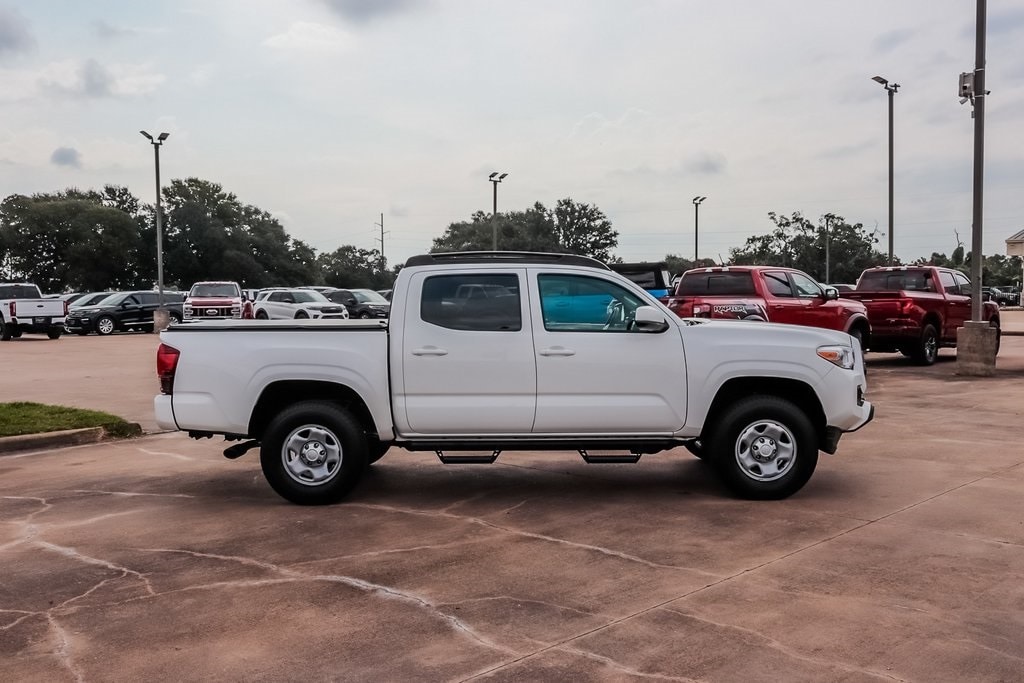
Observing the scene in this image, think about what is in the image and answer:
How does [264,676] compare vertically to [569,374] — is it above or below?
below

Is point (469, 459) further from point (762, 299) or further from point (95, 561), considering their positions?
point (762, 299)

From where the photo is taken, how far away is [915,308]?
17.2 metres

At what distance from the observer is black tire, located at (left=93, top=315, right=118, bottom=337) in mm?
33938

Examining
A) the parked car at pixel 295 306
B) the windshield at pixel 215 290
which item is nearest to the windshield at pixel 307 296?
the parked car at pixel 295 306

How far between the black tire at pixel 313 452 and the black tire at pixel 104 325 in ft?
98.5

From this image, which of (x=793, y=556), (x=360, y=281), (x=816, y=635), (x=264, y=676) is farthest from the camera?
(x=360, y=281)

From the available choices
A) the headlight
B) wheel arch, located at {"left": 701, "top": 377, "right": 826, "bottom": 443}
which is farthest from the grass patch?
the headlight

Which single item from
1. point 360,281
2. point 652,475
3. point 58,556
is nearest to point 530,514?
point 652,475

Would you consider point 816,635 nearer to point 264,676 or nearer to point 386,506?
point 264,676

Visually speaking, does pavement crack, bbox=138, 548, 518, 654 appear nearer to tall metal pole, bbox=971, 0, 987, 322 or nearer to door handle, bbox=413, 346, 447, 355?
door handle, bbox=413, 346, 447, 355

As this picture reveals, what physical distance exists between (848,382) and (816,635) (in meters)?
3.02

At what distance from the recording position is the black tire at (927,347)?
17328mm

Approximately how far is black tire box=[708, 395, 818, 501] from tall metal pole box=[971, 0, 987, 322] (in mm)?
10687

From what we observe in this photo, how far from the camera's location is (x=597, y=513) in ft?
21.5
